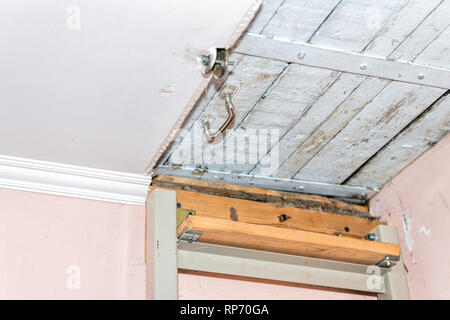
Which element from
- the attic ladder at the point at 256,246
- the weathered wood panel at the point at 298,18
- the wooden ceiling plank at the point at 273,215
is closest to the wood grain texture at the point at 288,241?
the attic ladder at the point at 256,246

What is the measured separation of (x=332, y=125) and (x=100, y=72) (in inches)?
26.1

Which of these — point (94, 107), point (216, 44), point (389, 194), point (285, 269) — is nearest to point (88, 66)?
point (94, 107)

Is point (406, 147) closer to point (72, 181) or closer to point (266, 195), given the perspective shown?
point (266, 195)

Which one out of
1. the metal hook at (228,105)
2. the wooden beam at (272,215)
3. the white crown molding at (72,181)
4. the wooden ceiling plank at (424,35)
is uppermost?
the wooden ceiling plank at (424,35)

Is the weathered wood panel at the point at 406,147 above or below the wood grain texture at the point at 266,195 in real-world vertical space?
above

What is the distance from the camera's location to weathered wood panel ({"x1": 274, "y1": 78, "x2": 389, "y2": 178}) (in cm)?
162

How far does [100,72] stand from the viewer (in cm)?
145

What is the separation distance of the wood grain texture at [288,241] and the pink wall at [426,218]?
95 mm

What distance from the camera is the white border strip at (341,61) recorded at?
144cm

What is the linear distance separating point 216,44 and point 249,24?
0.08 metres

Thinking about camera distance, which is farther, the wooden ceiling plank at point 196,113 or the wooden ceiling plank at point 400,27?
the wooden ceiling plank at point 196,113

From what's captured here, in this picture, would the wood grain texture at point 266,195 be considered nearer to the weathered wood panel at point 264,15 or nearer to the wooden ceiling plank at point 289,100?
Answer: the wooden ceiling plank at point 289,100
